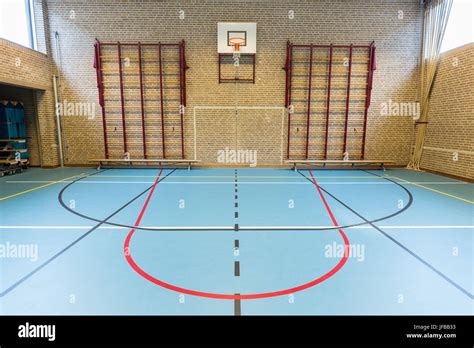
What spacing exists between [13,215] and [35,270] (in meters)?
2.70

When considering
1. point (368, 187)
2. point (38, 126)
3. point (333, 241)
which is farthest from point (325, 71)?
point (38, 126)

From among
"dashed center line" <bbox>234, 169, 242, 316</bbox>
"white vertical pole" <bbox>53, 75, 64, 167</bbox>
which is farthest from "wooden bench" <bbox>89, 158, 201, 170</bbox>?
"dashed center line" <bbox>234, 169, 242, 316</bbox>

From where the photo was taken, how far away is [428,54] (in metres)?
10.2

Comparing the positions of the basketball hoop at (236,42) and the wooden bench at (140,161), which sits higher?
the basketball hoop at (236,42)

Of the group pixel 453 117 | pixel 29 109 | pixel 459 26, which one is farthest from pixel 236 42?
pixel 29 109

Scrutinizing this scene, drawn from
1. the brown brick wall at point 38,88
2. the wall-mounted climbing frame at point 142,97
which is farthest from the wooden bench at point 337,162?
the brown brick wall at point 38,88

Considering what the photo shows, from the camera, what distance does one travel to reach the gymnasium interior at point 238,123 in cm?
503

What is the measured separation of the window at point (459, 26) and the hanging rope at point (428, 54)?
0.60 ft

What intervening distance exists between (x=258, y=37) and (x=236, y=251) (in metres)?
9.52

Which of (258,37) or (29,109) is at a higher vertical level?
(258,37)

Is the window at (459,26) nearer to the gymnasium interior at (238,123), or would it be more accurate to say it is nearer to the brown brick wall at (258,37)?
the gymnasium interior at (238,123)

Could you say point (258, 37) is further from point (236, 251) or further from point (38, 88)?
point (236, 251)

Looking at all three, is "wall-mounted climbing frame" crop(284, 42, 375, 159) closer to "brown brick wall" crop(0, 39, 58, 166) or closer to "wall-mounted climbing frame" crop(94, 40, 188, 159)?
"wall-mounted climbing frame" crop(94, 40, 188, 159)
